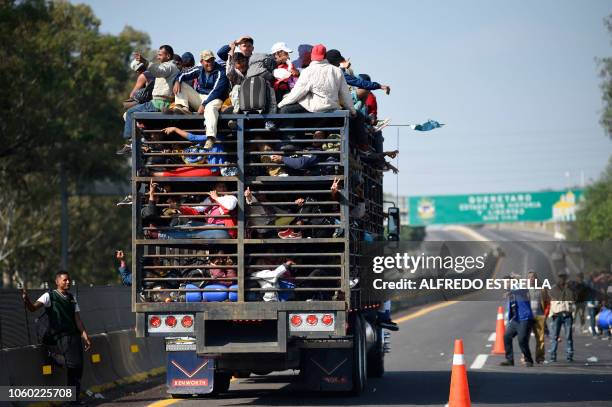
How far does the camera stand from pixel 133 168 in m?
14.9

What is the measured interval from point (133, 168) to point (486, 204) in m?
70.8

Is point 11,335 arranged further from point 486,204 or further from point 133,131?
point 486,204

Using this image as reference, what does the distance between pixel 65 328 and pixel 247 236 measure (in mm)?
2554

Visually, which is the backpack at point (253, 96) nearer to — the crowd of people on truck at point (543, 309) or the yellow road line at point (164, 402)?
the yellow road line at point (164, 402)

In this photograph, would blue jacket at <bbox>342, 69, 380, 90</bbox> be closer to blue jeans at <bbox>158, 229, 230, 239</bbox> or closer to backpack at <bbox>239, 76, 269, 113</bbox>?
backpack at <bbox>239, 76, 269, 113</bbox>

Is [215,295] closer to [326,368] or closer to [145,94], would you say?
[326,368]

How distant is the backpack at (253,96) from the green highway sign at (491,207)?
69216 mm

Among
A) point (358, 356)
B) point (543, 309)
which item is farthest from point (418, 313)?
point (358, 356)

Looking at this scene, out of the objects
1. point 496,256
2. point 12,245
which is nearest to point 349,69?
point 496,256

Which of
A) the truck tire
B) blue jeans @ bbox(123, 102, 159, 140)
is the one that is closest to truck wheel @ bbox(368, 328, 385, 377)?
the truck tire

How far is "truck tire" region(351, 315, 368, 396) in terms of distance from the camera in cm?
1617

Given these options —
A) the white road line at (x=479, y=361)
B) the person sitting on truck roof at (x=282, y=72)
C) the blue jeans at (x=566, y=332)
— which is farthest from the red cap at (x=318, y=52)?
the blue jeans at (x=566, y=332)

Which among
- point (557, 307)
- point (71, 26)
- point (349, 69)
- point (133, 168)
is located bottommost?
point (557, 307)

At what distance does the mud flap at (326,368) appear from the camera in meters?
16.0
